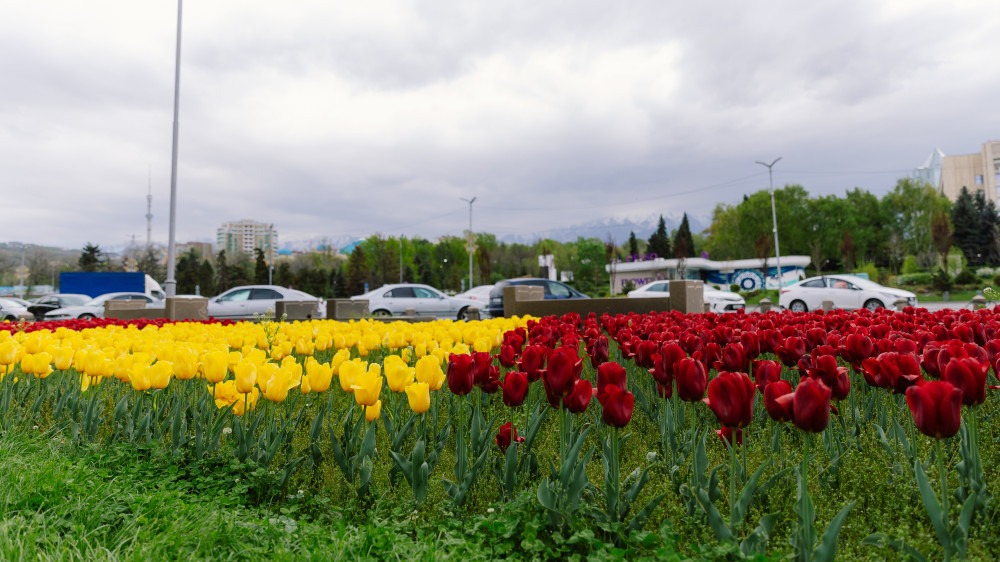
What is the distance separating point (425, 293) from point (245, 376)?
17803 mm

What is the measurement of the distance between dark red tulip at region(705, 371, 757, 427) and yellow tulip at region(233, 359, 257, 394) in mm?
2217

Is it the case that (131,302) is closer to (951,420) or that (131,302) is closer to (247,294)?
(247,294)

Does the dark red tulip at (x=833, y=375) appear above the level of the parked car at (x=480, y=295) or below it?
below

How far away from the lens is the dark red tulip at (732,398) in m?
1.91

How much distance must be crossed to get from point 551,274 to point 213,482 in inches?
2291

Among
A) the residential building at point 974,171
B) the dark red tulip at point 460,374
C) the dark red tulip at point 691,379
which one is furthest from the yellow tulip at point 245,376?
the residential building at point 974,171

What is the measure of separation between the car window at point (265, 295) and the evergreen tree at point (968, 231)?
6990 centimetres

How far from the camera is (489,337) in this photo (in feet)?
16.1

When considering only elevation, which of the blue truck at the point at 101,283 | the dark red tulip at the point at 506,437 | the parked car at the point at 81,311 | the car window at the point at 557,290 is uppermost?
the blue truck at the point at 101,283

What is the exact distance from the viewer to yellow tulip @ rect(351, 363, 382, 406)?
2.69 metres

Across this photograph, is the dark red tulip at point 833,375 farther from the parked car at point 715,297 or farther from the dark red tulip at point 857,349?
the parked car at point 715,297

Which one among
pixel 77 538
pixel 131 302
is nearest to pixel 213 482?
pixel 77 538

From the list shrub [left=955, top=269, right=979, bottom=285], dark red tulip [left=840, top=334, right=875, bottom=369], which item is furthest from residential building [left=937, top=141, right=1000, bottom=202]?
dark red tulip [left=840, top=334, right=875, bottom=369]

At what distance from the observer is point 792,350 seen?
3256 millimetres
